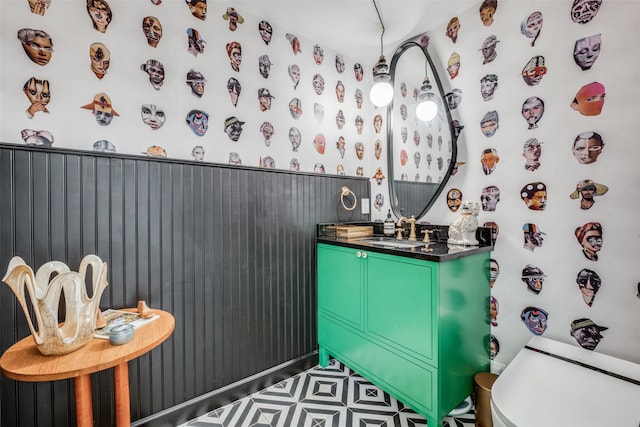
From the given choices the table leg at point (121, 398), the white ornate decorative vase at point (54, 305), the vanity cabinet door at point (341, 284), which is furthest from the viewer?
the vanity cabinet door at point (341, 284)

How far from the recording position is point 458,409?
5.59 ft

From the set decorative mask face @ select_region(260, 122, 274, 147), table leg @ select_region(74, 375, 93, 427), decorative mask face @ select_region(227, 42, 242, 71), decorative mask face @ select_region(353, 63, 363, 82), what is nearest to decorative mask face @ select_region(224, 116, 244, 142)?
decorative mask face @ select_region(260, 122, 274, 147)

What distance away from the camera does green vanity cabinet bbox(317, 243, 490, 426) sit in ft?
4.79

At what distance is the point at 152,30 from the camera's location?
158 cm

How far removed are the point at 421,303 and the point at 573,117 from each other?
1.23 metres

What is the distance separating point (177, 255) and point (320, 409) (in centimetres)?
121

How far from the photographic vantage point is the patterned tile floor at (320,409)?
5.34ft

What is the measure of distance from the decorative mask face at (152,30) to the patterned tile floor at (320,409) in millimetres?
2085

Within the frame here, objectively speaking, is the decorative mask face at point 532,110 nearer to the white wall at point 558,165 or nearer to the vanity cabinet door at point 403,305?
the white wall at point 558,165

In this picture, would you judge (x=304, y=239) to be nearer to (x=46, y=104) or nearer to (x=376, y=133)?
(x=376, y=133)

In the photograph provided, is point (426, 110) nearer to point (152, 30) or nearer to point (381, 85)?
point (381, 85)

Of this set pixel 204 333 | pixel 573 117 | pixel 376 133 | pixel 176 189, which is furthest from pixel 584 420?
pixel 376 133

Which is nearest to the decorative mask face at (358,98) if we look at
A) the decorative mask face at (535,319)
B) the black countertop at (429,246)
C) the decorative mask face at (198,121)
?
the black countertop at (429,246)

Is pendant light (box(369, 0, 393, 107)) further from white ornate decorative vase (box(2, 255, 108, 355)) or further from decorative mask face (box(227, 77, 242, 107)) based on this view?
white ornate decorative vase (box(2, 255, 108, 355))
